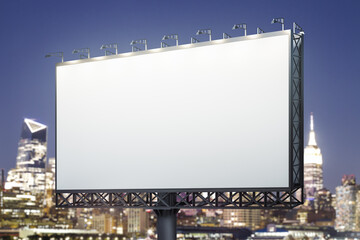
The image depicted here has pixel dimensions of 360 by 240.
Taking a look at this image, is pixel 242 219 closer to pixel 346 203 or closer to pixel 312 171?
pixel 346 203

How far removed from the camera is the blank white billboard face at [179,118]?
1669cm

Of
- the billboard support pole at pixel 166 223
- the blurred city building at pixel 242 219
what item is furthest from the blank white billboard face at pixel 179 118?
the blurred city building at pixel 242 219

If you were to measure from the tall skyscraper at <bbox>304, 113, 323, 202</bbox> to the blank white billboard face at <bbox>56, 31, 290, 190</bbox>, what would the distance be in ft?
384

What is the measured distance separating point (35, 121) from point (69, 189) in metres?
148

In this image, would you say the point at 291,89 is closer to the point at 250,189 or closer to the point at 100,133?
the point at 250,189

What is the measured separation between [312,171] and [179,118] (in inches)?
5109

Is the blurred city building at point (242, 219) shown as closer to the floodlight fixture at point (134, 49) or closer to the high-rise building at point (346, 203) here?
the high-rise building at point (346, 203)

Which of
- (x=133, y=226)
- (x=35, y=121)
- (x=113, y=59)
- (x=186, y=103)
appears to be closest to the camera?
(x=186, y=103)

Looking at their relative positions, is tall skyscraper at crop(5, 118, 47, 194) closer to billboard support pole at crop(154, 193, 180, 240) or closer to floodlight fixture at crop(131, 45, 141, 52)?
floodlight fixture at crop(131, 45, 141, 52)

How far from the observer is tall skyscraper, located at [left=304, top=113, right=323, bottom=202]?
138 m

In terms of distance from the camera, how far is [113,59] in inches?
759

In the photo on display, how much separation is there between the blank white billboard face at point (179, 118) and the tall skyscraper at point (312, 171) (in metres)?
117

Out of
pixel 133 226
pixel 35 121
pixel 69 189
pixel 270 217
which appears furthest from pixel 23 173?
pixel 69 189

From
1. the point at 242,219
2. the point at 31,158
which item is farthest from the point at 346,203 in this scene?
the point at 31,158
